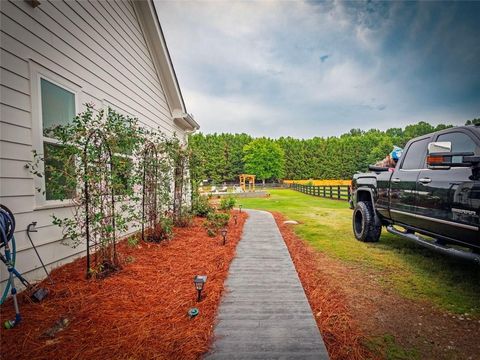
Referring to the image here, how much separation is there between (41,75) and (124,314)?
3.59 meters

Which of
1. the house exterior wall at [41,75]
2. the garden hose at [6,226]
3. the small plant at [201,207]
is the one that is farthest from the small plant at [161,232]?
the small plant at [201,207]

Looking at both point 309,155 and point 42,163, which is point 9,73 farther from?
point 309,155

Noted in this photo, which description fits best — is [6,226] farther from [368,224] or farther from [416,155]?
[368,224]

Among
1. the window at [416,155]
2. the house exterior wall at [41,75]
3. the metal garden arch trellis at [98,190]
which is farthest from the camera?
the window at [416,155]

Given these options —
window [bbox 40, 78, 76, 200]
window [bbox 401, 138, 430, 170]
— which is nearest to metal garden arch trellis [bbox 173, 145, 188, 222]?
window [bbox 40, 78, 76, 200]

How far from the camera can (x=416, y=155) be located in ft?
13.3

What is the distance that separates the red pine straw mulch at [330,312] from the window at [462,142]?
8.52ft

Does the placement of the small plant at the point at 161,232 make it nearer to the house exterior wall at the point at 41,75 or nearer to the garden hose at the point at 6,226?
the house exterior wall at the point at 41,75

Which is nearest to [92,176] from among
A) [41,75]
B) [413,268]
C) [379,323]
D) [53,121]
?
[53,121]

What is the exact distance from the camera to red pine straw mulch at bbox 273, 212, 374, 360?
204cm

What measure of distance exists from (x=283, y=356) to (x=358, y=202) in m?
4.77

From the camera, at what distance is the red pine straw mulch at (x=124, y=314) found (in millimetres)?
1981

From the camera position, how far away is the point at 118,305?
2.68 meters

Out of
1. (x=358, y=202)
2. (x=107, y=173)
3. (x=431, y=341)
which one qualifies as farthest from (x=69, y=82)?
(x=358, y=202)
